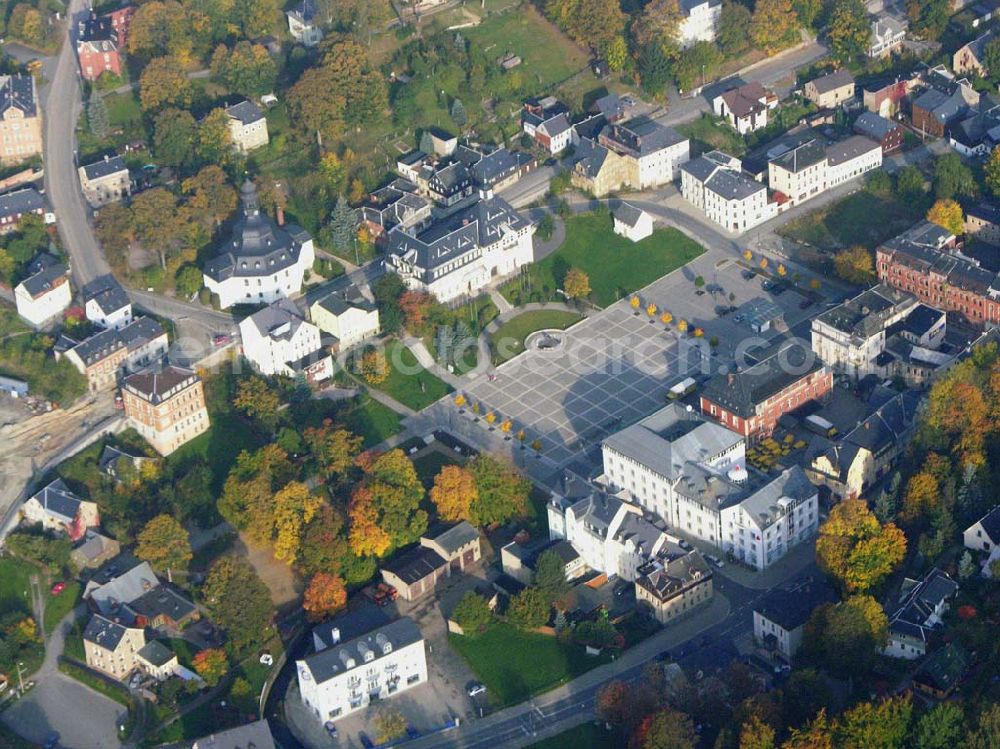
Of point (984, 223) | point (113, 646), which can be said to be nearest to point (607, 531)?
point (113, 646)

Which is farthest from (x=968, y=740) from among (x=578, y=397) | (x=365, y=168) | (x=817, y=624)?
(x=365, y=168)

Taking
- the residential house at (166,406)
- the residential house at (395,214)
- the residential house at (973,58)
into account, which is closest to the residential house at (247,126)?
the residential house at (395,214)

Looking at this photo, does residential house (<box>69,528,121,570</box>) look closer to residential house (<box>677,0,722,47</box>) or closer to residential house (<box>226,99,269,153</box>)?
residential house (<box>226,99,269,153</box>)

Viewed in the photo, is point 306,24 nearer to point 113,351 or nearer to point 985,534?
point 113,351

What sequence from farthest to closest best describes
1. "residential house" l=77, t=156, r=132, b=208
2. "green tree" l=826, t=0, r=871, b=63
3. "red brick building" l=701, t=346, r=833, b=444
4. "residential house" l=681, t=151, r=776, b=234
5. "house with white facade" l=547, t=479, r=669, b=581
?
"green tree" l=826, t=0, r=871, b=63 < "residential house" l=77, t=156, r=132, b=208 < "residential house" l=681, t=151, r=776, b=234 < "red brick building" l=701, t=346, r=833, b=444 < "house with white facade" l=547, t=479, r=669, b=581

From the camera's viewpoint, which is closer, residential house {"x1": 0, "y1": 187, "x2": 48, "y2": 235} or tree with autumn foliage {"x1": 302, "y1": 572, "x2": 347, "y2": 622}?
tree with autumn foliage {"x1": 302, "y1": 572, "x2": 347, "y2": 622}

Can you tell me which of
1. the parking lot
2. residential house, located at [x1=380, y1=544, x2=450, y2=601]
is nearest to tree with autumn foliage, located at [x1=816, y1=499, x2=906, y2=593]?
the parking lot

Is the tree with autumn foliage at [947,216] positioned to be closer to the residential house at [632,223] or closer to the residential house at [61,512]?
the residential house at [632,223]
